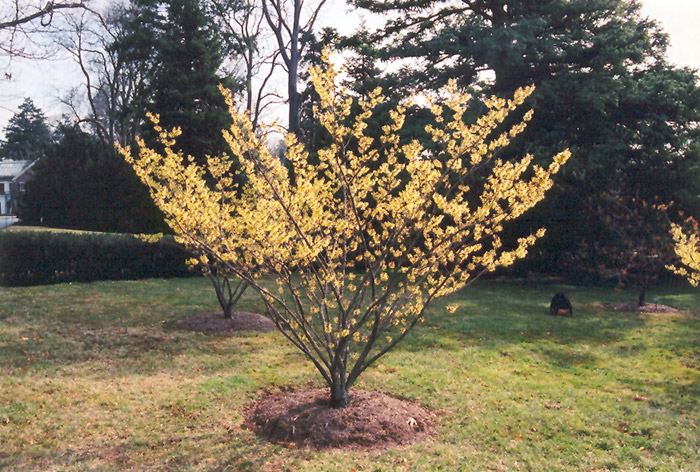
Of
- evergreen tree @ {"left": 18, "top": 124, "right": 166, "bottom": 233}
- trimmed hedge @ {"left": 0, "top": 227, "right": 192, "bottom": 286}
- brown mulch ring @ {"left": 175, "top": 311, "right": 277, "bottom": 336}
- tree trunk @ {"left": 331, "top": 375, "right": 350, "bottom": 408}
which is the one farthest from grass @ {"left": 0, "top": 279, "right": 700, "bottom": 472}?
evergreen tree @ {"left": 18, "top": 124, "right": 166, "bottom": 233}

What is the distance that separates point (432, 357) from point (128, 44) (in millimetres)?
22437

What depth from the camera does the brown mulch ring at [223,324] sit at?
32.2 feet

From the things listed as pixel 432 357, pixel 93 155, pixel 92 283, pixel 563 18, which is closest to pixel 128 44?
pixel 93 155

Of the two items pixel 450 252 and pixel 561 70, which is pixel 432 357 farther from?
pixel 561 70

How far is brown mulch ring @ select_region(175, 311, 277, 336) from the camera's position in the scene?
9.81 meters

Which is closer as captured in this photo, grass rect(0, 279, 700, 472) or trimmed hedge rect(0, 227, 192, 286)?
grass rect(0, 279, 700, 472)

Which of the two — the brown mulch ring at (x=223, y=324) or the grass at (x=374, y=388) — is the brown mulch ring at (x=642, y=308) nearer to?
the grass at (x=374, y=388)

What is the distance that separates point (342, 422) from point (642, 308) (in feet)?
32.9

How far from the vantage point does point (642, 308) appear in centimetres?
1289

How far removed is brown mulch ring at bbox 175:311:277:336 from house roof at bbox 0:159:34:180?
143 ft

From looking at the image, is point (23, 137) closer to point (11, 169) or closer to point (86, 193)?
point (11, 169)

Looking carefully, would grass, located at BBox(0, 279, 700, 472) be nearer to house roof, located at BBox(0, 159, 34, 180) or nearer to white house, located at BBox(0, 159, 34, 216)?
white house, located at BBox(0, 159, 34, 216)

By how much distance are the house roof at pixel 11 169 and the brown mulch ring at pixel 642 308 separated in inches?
1862

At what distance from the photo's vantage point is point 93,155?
2284 cm
